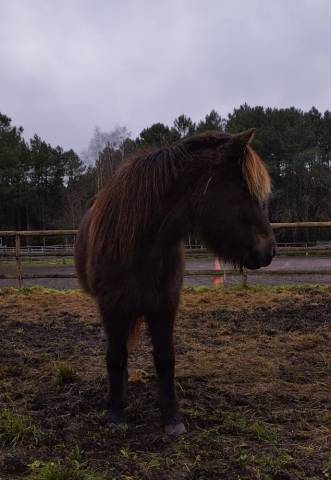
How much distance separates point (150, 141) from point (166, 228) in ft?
107

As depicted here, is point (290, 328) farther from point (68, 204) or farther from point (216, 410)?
point (68, 204)

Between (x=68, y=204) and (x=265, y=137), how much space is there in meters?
18.0

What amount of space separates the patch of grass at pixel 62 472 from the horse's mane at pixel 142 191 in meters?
1.26

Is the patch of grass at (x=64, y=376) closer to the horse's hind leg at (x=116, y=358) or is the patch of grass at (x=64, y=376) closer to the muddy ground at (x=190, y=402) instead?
the muddy ground at (x=190, y=402)

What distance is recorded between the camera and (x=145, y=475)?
252 cm

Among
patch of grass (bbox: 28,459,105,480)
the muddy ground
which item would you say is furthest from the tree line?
patch of grass (bbox: 28,459,105,480)

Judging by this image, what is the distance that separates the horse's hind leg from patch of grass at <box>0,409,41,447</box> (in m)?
0.52

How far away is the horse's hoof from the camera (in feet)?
10.1

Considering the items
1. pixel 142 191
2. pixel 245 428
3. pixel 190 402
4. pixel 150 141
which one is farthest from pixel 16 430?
pixel 150 141

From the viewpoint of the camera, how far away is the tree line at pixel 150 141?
38.1 meters

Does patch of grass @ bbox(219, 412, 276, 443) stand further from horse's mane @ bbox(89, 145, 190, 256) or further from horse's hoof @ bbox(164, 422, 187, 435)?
horse's mane @ bbox(89, 145, 190, 256)

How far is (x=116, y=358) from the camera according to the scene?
10.9ft

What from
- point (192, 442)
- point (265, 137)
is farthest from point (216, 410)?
point (265, 137)

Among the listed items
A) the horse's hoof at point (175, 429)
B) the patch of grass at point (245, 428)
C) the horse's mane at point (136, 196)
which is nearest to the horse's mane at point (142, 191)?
the horse's mane at point (136, 196)
